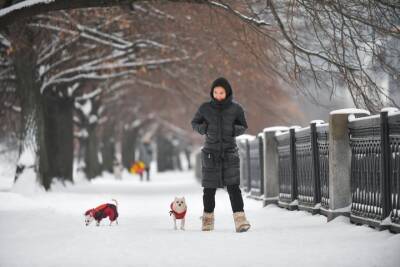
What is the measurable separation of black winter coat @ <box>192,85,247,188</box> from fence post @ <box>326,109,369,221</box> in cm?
128

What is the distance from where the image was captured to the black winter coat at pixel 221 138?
10.1m

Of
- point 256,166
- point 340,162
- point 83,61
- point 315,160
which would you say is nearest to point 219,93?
point 340,162

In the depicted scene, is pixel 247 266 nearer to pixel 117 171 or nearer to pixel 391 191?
pixel 391 191

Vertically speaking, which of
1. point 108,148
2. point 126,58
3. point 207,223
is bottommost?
point 207,223

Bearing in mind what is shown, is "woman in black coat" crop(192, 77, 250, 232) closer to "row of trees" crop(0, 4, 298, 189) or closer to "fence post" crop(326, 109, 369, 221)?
"fence post" crop(326, 109, 369, 221)

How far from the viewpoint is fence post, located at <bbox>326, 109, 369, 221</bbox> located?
10.6 m

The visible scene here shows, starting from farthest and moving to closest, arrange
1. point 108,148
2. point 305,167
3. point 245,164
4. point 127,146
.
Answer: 1. point 127,146
2. point 108,148
3. point 245,164
4. point 305,167

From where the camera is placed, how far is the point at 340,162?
10570 millimetres

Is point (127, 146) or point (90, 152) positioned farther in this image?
point (127, 146)

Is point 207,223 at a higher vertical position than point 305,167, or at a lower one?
lower

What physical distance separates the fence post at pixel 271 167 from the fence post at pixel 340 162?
505 cm

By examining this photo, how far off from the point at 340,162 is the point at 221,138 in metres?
1.62

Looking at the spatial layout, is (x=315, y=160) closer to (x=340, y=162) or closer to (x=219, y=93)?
(x=340, y=162)

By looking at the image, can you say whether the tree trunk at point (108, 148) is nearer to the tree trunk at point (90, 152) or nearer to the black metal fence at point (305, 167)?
the tree trunk at point (90, 152)
